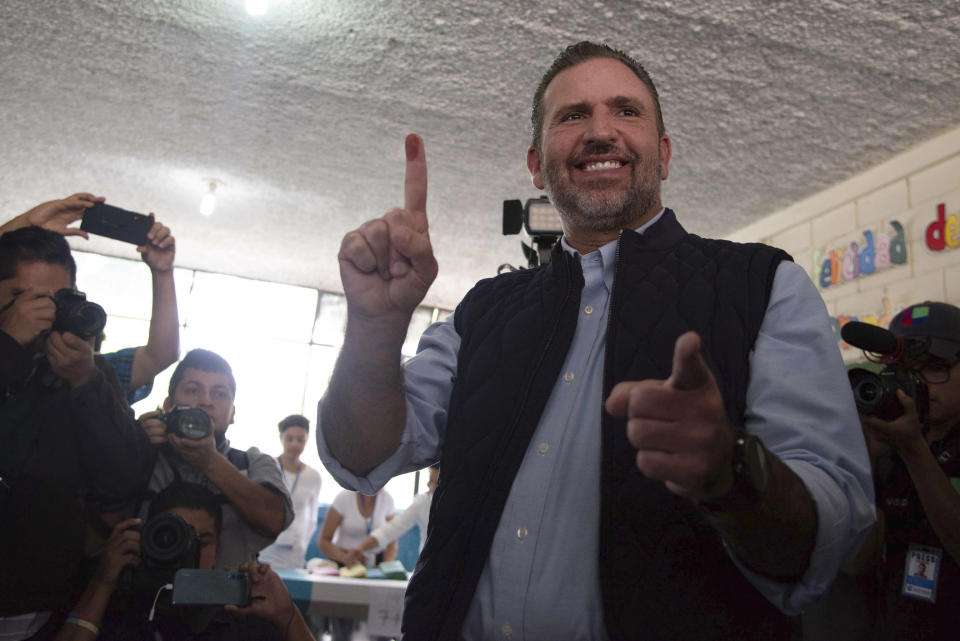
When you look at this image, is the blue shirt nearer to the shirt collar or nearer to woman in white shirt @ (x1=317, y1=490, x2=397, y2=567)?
the shirt collar

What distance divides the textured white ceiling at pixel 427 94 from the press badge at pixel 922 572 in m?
1.96

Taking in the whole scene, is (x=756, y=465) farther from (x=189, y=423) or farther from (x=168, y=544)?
(x=189, y=423)

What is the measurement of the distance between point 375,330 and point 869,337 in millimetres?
1278

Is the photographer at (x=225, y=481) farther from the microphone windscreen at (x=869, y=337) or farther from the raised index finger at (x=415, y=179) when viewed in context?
the microphone windscreen at (x=869, y=337)

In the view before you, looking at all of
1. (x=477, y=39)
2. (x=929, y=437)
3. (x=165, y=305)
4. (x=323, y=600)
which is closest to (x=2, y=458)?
(x=165, y=305)

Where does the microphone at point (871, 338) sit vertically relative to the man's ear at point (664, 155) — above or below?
below

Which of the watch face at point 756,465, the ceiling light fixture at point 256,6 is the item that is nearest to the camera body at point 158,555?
the watch face at point 756,465

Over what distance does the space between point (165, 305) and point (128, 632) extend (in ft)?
3.01

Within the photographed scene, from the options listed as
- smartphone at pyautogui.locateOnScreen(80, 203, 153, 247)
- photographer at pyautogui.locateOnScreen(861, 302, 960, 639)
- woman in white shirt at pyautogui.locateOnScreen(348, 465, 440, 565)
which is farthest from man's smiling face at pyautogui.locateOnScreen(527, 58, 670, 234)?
woman in white shirt at pyautogui.locateOnScreen(348, 465, 440, 565)

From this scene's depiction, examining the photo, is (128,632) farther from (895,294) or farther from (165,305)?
(895,294)

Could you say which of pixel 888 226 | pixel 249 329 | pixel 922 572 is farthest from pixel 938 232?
pixel 249 329

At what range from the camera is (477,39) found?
3.09 meters

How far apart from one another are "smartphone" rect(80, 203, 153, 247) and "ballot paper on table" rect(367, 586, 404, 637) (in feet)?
5.16

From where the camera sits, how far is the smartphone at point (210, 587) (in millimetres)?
1493
